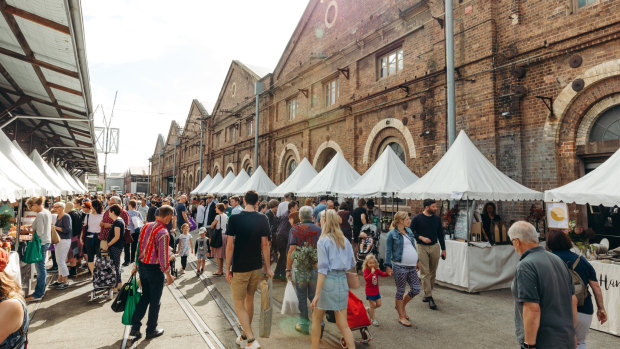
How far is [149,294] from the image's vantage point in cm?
480

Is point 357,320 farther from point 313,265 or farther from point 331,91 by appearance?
point 331,91

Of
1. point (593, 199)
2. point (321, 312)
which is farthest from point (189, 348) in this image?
point (593, 199)

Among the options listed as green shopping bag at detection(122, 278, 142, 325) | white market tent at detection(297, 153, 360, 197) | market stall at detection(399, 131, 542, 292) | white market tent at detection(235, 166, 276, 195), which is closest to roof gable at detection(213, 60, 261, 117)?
white market tent at detection(235, 166, 276, 195)

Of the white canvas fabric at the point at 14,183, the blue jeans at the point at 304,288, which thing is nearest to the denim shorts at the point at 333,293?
the blue jeans at the point at 304,288

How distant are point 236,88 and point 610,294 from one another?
25.4 meters

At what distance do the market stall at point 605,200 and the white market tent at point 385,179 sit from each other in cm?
413

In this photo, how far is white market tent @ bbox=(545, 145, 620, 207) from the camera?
5.41 m

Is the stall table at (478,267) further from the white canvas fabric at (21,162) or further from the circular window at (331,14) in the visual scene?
the circular window at (331,14)

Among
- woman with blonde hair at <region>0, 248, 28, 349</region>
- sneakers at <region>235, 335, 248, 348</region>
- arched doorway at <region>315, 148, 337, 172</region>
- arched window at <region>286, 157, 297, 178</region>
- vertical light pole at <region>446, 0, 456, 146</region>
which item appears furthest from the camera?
arched window at <region>286, 157, 297, 178</region>

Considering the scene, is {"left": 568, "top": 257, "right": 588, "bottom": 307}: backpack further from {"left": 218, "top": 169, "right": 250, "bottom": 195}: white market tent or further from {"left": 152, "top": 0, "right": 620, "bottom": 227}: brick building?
{"left": 218, "top": 169, "right": 250, "bottom": 195}: white market tent

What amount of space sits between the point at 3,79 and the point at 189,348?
782cm

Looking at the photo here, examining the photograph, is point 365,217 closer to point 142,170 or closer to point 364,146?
point 364,146

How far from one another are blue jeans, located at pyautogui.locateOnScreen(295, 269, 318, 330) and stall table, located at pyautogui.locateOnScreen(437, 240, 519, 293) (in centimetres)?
391

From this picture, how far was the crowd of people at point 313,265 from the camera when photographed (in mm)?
2635
